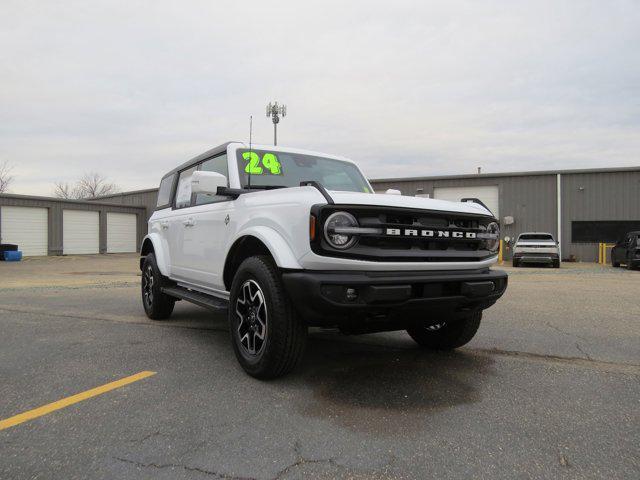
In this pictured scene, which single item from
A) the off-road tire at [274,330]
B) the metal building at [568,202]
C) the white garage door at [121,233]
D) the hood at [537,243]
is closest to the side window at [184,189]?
the off-road tire at [274,330]

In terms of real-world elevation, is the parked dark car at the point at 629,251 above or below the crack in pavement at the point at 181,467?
above

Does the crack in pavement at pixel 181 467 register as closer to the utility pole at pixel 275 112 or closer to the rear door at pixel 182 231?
the rear door at pixel 182 231

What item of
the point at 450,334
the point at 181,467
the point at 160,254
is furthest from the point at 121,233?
the point at 181,467

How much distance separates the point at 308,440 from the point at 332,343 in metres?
2.21

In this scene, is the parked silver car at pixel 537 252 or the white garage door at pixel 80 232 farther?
the white garage door at pixel 80 232

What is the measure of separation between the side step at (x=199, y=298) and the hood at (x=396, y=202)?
1.55 m

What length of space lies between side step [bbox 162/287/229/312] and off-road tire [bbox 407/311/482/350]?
1.64 meters

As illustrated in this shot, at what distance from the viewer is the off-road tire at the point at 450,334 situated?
4.11 m

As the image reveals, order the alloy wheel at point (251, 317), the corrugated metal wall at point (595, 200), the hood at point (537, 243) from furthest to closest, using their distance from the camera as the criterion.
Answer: the corrugated metal wall at point (595, 200) < the hood at point (537, 243) < the alloy wheel at point (251, 317)

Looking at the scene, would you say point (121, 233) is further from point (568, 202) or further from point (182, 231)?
point (182, 231)

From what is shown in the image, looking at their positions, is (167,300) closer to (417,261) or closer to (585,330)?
(417,261)

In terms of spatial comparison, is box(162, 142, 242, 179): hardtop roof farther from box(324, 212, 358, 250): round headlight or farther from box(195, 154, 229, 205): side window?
box(324, 212, 358, 250): round headlight

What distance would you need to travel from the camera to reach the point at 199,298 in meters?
4.57

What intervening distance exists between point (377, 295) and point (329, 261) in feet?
1.21
